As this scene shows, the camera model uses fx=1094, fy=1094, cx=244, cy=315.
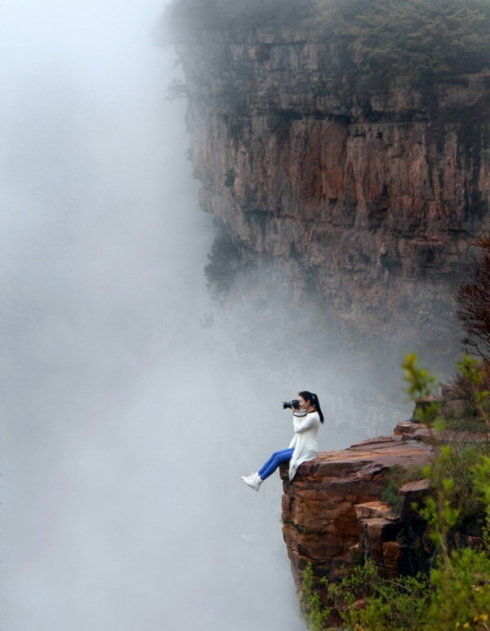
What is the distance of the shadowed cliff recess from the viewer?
84.4ft

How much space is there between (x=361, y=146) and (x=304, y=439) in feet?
49.4

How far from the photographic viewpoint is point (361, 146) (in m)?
27.4

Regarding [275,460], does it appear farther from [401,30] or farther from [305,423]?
[401,30]

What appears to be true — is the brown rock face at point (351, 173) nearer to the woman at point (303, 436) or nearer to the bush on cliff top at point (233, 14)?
the bush on cliff top at point (233, 14)

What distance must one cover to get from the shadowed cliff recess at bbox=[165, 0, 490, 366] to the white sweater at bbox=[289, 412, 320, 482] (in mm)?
12902

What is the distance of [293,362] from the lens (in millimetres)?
32156

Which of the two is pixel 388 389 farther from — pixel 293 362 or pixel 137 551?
pixel 137 551

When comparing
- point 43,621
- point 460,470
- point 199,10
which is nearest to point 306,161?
point 199,10

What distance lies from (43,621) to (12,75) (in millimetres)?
25586

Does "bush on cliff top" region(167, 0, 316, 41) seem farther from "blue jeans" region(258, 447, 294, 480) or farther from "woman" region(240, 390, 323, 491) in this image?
"blue jeans" region(258, 447, 294, 480)

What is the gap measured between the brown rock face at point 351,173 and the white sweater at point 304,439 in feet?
42.1

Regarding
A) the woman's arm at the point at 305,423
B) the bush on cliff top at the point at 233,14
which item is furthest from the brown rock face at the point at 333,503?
the bush on cliff top at the point at 233,14

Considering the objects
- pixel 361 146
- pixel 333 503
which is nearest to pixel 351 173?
pixel 361 146

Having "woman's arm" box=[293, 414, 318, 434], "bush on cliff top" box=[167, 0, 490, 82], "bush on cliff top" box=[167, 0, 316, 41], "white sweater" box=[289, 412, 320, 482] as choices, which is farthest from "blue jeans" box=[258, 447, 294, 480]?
"bush on cliff top" box=[167, 0, 316, 41]
